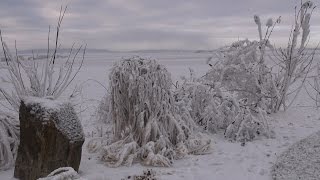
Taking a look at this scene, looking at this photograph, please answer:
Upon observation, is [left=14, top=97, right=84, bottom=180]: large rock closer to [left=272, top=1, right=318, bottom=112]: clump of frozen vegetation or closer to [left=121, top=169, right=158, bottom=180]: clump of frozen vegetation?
[left=121, top=169, right=158, bottom=180]: clump of frozen vegetation

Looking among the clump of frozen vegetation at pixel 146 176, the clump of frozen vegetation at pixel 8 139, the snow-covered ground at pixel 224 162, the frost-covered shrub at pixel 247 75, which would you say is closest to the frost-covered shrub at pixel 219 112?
the snow-covered ground at pixel 224 162

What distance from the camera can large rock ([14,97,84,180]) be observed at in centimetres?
604

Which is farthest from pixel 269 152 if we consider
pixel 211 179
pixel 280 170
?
pixel 211 179

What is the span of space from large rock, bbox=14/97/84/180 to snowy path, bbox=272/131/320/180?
2757mm

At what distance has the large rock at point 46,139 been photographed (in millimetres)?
6035

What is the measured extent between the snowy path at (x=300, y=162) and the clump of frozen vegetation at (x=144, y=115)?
51.3 inches

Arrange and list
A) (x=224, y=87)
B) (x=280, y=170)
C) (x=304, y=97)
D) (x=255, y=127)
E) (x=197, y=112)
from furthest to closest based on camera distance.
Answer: (x=304, y=97) → (x=224, y=87) → (x=197, y=112) → (x=255, y=127) → (x=280, y=170)

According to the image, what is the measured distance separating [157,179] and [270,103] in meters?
5.55

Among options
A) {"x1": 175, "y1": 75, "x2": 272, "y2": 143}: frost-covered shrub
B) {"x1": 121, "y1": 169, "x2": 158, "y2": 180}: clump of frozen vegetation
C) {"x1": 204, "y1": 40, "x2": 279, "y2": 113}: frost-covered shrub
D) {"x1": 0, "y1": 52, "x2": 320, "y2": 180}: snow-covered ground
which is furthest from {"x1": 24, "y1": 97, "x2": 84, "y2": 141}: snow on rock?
{"x1": 204, "y1": 40, "x2": 279, "y2": 113}: frost-covered shrub

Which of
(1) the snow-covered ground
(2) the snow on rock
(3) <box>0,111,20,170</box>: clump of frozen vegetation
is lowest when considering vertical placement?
(1) the snow-covered ground

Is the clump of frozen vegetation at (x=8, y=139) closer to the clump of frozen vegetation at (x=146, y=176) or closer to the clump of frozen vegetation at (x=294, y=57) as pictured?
the clump of frozen vegetation at (x=146, y=176)

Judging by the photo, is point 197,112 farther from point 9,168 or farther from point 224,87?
point 9,168

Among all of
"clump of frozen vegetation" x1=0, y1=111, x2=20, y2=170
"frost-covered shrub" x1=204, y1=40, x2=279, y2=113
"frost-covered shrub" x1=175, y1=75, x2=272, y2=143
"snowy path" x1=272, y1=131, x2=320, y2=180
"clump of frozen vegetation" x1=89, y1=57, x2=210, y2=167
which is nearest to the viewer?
"snowy path" x1=272, y1=131, x2=320, y2=180

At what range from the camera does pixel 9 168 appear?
6.82m
